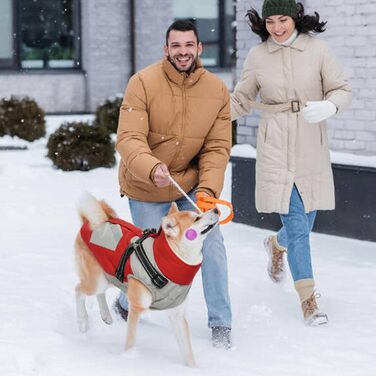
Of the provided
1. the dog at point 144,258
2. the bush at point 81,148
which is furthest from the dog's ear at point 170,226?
the bush at point 81,148

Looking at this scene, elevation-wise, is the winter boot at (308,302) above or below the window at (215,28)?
below

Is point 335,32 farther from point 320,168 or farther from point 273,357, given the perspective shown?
point 273,357

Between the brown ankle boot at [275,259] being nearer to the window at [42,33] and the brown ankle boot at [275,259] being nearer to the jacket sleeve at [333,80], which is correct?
the jacket sleeve at [333,80]

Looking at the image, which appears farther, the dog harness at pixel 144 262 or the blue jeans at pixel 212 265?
the blue jeans at pixel 212 265

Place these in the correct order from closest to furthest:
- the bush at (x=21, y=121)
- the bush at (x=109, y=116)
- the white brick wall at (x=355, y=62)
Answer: the white brick wall at (x=355, y=62) → the bush at (x=21, y=121) → the bush at (x=109, y=116)

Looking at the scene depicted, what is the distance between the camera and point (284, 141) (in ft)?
18.5

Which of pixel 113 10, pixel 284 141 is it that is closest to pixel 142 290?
pixel 284 141

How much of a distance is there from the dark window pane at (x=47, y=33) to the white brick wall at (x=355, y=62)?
1340 centimetres

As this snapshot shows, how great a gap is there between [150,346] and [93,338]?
0.33 meters

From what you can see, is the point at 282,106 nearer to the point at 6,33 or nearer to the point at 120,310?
the point at 120,310

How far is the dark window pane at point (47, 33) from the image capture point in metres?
21.1

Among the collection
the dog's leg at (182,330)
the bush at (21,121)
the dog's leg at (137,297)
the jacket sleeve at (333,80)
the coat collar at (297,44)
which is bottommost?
the bush at (21,121)

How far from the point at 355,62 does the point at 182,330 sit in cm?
415

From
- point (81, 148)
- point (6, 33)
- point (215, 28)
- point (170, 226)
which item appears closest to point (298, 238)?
point (170, 226)
